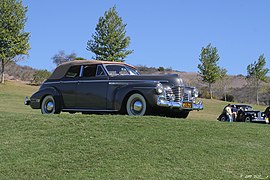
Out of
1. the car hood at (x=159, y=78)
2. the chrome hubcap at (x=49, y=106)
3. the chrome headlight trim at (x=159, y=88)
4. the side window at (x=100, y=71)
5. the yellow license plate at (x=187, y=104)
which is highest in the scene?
the side window at (x=100, y=71)

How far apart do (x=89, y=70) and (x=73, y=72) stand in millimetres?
584

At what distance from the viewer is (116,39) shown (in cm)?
4897

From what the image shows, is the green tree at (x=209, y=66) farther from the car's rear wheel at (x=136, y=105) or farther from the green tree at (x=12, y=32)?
the car's rear wheel at (x=136, y=105)

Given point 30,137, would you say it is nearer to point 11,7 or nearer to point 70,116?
point 70,116

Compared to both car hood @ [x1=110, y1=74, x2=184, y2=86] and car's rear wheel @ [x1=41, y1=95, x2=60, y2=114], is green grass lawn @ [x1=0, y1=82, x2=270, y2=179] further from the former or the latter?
car's rear wheel @ [x1=41, y1=95, x2=60, y2=114]

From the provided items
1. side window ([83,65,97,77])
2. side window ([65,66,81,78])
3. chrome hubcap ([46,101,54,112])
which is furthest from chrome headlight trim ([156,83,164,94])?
chrome hubcap ([46,101,54,112])

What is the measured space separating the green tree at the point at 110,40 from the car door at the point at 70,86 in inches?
1458

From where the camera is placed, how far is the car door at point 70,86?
1115 cm

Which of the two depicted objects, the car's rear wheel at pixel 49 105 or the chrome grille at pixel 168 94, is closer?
the chrome grille at pixel 168 94

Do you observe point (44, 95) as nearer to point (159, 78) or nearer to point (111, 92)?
point (111, 92)

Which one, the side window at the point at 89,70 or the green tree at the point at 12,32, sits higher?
the green tree at the point at 12,32

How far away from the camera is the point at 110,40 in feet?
160

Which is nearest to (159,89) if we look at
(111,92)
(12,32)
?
(111,92)

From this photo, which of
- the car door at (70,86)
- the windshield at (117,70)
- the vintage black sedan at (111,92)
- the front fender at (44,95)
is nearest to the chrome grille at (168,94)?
the vintage black sedan at (111,92)
